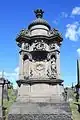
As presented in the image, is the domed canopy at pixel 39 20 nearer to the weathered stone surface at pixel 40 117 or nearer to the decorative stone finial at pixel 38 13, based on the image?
the decorative stone finial at pixel 38 13

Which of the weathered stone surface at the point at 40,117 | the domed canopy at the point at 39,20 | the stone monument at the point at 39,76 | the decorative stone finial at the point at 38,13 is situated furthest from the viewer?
the decorative stone finial at the point at 38,13

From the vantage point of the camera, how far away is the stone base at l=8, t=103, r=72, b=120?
10.7 metres

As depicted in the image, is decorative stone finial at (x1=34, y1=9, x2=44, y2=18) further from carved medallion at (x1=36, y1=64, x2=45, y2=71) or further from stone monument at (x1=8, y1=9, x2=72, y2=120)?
carved medallion at (x1=36, y1=64, x2=45, y2=71)

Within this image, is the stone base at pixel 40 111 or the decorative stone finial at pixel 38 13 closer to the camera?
the stone base at pixel 40 111

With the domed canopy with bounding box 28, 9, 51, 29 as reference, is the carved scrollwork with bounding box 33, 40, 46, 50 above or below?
below

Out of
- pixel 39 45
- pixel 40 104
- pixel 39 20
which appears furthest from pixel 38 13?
pixel 40 104

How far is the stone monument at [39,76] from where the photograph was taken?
1091cm

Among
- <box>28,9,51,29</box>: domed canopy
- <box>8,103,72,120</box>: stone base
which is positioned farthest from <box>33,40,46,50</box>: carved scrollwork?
<box>8,103,72,120</box>: stone base

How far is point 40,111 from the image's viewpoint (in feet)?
36.1

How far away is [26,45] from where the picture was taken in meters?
13.2

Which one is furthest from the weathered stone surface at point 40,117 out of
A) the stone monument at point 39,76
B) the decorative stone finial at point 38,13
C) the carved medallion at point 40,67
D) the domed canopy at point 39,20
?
the decorative stone finial at point 38,13

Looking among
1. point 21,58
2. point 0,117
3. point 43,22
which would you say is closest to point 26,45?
point 21,58

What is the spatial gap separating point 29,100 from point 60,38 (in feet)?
13.2

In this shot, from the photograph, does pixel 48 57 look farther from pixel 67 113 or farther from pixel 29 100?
pixel 67 113
